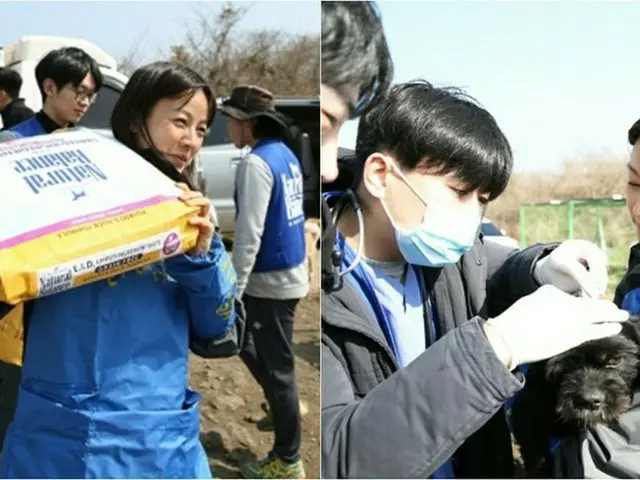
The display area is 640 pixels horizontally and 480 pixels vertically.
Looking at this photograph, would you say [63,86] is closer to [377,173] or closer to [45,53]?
[45,53]

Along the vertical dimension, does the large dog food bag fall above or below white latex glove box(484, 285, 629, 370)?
above

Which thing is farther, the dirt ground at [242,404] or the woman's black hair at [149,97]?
the dirt ground at [242,404]

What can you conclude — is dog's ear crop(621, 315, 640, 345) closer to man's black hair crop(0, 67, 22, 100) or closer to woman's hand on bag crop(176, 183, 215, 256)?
woman's hand on bag crop(176, 183, 215, 256)

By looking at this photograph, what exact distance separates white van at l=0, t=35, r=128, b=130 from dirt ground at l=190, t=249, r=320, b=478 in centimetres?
79

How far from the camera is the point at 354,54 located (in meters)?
1.68

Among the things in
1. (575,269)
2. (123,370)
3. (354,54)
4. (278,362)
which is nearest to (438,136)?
(354,54)

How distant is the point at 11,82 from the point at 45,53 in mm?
170

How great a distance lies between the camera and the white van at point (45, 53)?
191 centimetres

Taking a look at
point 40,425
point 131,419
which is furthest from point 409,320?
point 40,425

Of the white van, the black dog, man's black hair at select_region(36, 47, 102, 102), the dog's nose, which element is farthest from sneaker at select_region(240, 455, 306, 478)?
man's black hair at select_region(36, 47, 102, 102)

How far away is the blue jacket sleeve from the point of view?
5.11ft

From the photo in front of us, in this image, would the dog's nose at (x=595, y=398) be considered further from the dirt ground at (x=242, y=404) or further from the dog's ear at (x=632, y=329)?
the dirt ground at (x=242, y=404)

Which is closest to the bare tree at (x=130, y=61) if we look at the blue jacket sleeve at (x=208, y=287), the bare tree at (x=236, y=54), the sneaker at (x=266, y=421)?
the bare tree at (x=236, y=54)

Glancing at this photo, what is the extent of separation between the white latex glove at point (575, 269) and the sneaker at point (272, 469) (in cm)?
105
